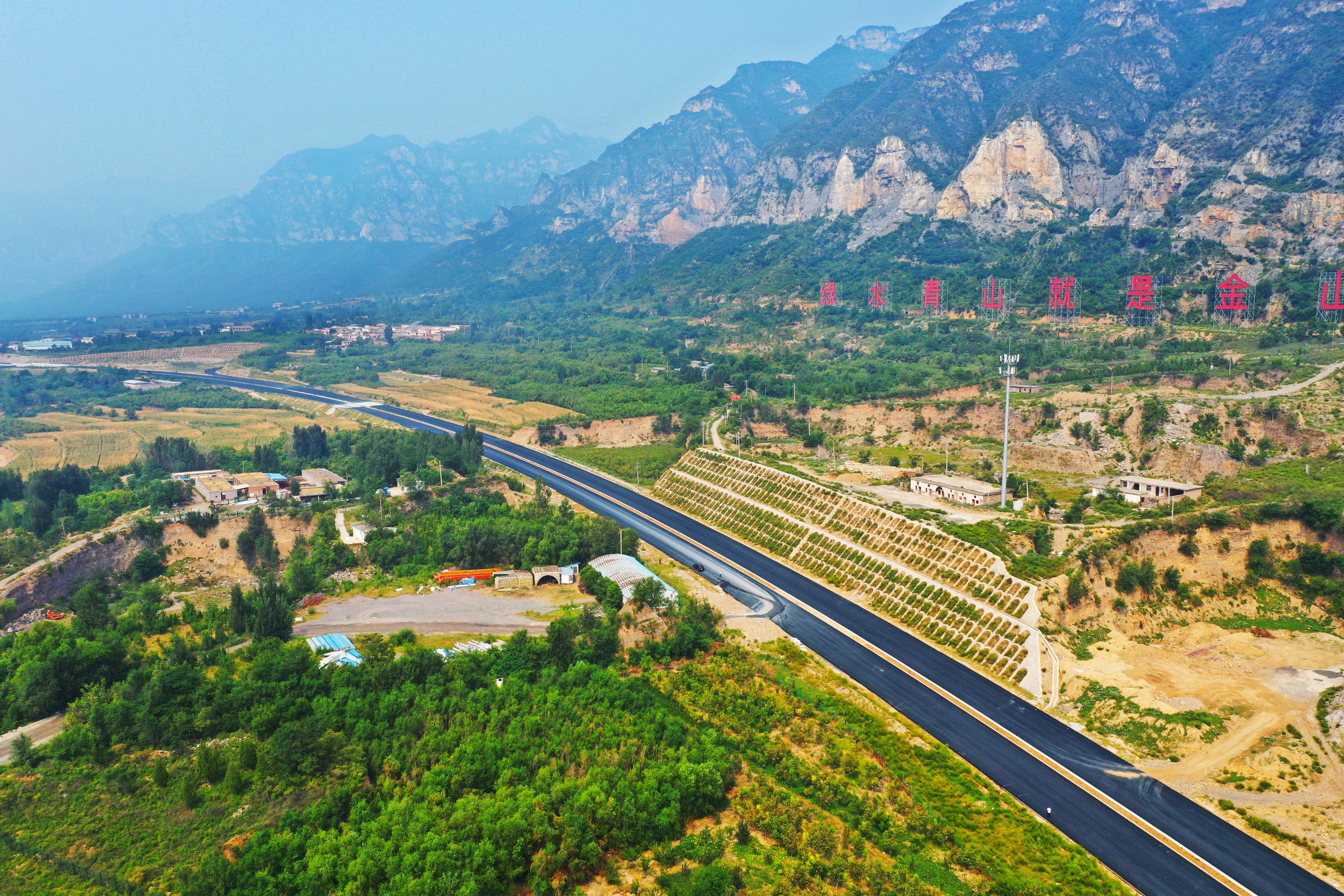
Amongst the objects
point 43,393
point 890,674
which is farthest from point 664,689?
point 43,393

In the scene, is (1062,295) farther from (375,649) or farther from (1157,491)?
(375,649)

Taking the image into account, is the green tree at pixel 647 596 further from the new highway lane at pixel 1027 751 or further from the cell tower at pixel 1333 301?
the cell tower at pixel 1333 301

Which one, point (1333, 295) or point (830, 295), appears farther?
point (830, 295)

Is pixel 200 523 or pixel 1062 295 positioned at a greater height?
pixel 1062 295

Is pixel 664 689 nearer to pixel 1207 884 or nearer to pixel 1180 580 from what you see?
pixel 1207 884

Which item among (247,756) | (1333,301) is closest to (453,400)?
(247,756)

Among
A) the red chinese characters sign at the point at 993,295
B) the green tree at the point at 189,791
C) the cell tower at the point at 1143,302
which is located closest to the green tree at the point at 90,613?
the green tree at the point at 189,791

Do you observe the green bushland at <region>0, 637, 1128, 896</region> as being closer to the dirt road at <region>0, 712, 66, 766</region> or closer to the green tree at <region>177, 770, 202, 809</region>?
the green tree at <region>177, 770, 202, 809</region>
